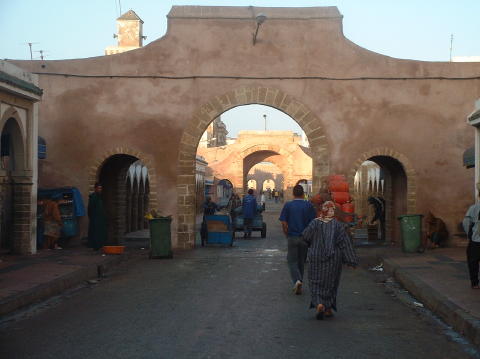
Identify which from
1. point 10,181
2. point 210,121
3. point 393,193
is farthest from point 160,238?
point 393,193

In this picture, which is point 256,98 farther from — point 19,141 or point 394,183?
point 19,141

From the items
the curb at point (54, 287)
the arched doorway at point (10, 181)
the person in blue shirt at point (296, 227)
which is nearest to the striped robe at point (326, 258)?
the person in blue shirt at point (296, 227)

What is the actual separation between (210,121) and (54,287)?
9.60 metres

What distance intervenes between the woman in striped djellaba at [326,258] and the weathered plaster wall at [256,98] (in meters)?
11.0

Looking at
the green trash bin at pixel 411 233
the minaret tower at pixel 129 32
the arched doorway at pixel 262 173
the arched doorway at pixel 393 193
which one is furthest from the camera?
the arched doorway at pixel 262 173

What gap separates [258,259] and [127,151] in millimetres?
5220

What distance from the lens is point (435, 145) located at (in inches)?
793

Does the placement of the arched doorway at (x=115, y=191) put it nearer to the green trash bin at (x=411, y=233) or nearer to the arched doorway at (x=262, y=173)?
the green trash bin at (x=411, y=233)

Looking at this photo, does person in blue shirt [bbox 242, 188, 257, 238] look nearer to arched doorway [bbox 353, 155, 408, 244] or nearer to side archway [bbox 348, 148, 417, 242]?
arched doorway [bbox 353, 155, 408, 244]

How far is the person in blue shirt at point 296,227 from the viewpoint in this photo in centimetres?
1133

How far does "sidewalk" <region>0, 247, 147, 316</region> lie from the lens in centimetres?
1003

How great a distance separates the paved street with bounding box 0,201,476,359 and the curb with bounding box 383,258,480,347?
23 centimetres

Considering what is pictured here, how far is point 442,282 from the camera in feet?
37.5

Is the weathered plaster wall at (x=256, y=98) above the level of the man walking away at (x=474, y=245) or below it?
above
